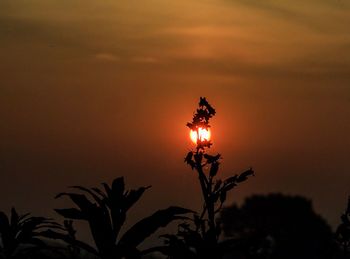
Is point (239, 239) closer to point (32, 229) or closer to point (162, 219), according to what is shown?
point (162, 219)

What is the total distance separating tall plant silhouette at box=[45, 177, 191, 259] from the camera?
1398 cm

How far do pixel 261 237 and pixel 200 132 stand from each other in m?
5.03

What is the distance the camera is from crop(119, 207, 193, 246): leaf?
1398 cm

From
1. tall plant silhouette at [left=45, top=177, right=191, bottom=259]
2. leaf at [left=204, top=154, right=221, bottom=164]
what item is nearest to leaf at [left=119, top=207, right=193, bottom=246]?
tall plant silhouette at [left=45, top=177, right=191, bottom=259]

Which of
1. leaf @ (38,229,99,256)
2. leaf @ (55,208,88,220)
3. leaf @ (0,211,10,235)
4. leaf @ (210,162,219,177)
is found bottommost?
leaf @ (38,229,99,256)

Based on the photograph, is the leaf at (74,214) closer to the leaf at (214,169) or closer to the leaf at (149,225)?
the leaf at (149,225)

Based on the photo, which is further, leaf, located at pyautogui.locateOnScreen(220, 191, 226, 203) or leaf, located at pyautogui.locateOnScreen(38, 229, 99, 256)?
leaf, located at pyautogui.locateOnScreen(220, 191, 226, 203)

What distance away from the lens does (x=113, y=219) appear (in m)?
14.5

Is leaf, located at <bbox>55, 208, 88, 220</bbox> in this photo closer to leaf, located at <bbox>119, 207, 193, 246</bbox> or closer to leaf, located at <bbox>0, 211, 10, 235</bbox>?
leaf, located at <bbox>119, 207, 193, 246</bbox>

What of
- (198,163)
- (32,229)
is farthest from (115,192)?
(198,163)

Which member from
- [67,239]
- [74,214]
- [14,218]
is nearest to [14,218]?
[14,218]

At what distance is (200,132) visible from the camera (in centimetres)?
1719

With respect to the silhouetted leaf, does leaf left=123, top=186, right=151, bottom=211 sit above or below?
below

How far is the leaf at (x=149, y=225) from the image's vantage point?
1398 centimetres
